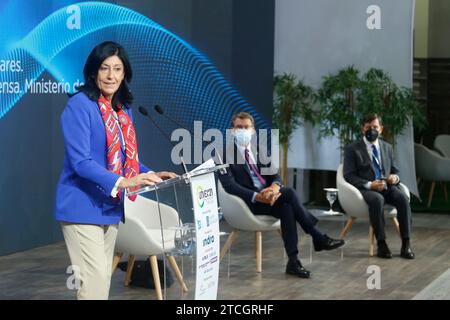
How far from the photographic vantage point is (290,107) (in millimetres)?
11773

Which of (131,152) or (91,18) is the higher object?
(91,18)

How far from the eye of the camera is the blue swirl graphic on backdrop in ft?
26.9

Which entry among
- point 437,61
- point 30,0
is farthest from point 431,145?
point 30,0

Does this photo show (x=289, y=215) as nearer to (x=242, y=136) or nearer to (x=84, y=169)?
(x=242, y=136)

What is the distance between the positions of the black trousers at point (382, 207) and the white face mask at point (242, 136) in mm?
1475

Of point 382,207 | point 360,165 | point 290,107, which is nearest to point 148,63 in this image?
point 360,165

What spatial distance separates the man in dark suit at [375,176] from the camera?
851cm

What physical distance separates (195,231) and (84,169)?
2.50 feet

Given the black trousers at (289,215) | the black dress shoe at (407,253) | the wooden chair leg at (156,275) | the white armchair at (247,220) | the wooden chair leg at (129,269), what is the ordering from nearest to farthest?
the wooden chair leg at (156,275) → the wooden chair leg at (129,269) → the black trousers at (289,215) → the white armchair at (247,220) → the black dress shoe at (407,253)

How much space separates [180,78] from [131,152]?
5642 millimetres

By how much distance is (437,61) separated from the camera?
11.9m

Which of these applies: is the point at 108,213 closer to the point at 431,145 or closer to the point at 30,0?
the point at 30,0

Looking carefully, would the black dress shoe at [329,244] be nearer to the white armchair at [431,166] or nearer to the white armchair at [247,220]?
the white armchair at [247,220]

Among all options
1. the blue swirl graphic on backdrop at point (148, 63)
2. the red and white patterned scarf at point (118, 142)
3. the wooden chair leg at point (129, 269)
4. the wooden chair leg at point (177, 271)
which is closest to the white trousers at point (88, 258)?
the red and white patterned scarf at point (118, 142)
